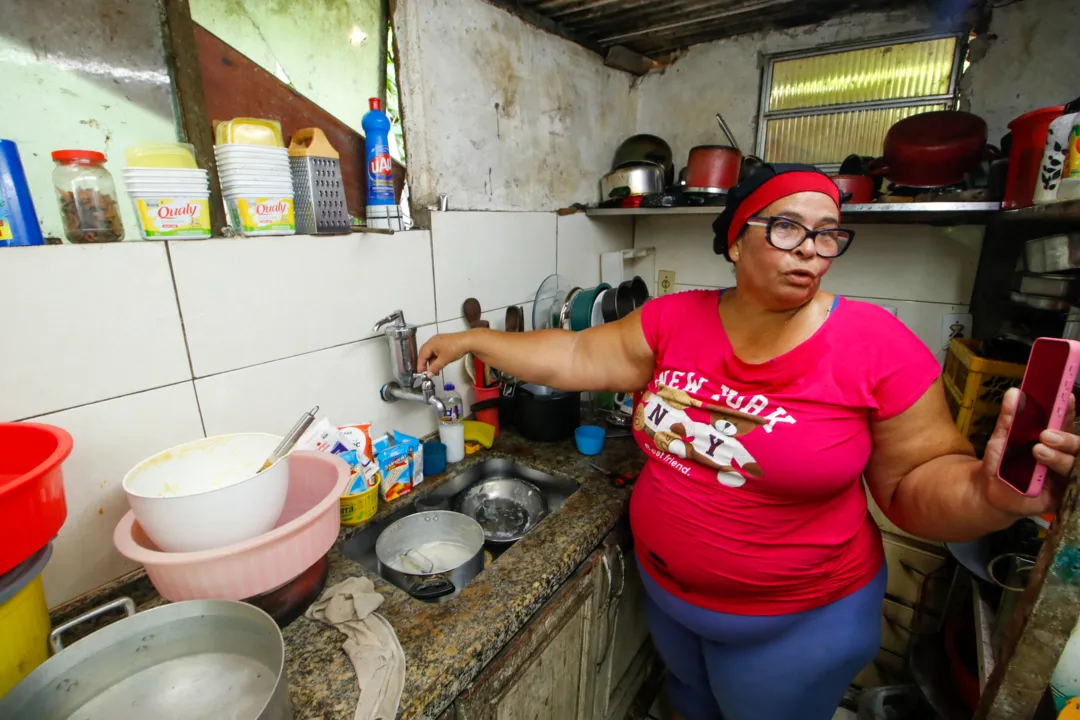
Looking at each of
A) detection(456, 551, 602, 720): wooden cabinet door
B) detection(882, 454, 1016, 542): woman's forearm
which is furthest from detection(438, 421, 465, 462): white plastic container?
detection(882, 454, 1016, 542): woman's forearm

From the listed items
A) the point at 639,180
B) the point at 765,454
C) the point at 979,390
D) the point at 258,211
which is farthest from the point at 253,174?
the point at 979,390

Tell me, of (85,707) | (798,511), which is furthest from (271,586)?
(798,511)

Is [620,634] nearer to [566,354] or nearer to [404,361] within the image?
[566,354]

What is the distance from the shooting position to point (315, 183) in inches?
41.3

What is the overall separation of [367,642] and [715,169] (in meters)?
1.57

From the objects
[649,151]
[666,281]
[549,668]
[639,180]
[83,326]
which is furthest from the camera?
[666,281]

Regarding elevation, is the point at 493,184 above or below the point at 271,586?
above

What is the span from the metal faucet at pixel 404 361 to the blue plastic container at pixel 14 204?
24.0 inches

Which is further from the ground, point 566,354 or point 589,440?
point 566,354

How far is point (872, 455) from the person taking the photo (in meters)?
0.92

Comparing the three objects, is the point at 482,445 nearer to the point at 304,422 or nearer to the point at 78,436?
the point at 304,422

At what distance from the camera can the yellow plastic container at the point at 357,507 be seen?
1063 mm

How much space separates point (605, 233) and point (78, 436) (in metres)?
1.74

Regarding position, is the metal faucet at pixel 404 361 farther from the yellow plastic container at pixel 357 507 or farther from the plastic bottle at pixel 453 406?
the yellow plastic container at pixel 357 507
